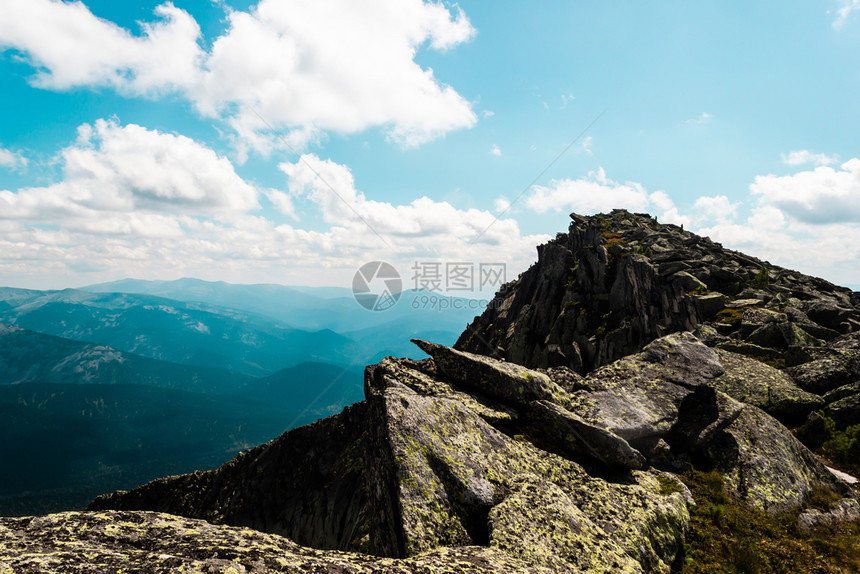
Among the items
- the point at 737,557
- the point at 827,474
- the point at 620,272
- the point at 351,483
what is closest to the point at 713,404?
the point at 827,474

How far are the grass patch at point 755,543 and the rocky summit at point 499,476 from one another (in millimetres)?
466

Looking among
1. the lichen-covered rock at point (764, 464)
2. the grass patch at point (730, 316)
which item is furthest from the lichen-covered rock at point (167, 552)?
the grass patch at point (730, 316)

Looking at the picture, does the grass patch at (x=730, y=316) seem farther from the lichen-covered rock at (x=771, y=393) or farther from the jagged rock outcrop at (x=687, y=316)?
the lichen-covered rock at (x=771, y=393)

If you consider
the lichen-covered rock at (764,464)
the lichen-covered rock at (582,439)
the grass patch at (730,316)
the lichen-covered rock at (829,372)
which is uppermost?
the grass patch at (730,316)

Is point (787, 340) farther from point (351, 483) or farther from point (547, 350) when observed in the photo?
point (351, 483)

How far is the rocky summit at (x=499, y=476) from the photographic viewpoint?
7.22 m

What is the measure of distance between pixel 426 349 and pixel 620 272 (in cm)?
5417

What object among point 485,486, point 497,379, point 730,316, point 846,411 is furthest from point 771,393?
point 730,316

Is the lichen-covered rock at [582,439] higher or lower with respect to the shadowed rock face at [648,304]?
lower

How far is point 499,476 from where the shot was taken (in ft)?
39.0

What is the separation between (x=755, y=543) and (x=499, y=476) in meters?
8.20

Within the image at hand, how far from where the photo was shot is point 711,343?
118ft

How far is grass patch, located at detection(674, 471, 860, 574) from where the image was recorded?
36.4 ft

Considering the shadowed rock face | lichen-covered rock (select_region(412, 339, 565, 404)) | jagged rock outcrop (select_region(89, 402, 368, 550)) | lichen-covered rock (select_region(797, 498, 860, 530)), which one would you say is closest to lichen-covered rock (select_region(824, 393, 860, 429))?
lichen-covered rock (select_region(797, 498, 860, 530))
